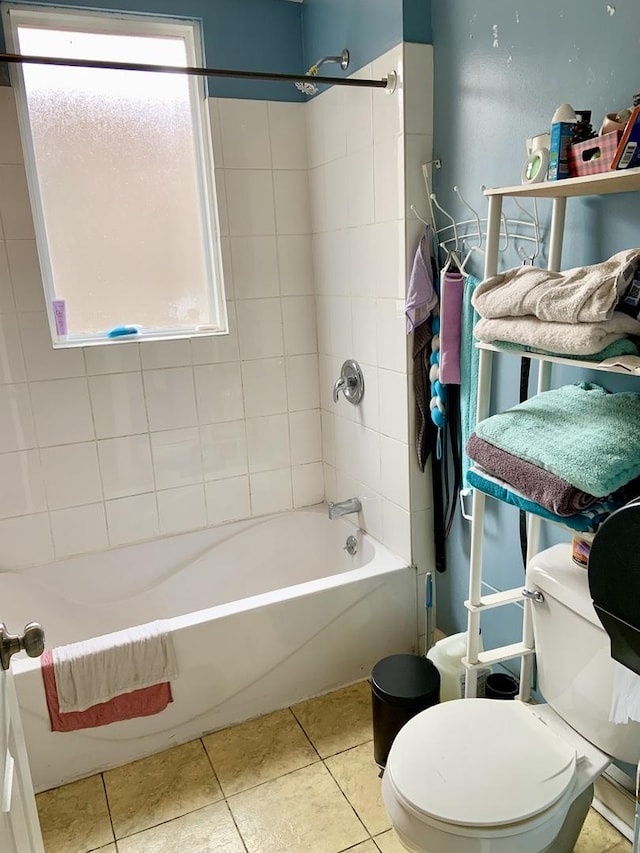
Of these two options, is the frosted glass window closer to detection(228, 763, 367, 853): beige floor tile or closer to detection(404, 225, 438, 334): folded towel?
detection(404, 225, 438, 334): folded towel

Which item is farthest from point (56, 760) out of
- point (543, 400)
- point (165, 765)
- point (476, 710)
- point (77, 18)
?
point (77, 18)

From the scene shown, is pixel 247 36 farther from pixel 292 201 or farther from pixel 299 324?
pixel 299 324

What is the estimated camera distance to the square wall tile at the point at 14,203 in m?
2.25

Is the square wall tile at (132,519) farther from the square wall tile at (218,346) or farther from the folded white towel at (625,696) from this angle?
the folded white towel at (625,696)

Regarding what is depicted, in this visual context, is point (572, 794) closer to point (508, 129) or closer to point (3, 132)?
point (508, 129)

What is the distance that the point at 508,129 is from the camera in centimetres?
177

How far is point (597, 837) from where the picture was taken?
1.72m

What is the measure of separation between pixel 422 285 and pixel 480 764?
135 cm

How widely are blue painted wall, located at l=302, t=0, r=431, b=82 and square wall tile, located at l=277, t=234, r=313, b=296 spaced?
632mm

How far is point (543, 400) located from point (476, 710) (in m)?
0.77

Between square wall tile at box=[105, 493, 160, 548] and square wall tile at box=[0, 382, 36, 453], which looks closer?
square wall tile at box=[0, 382, 36, 453]

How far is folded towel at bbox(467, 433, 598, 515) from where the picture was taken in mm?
1326

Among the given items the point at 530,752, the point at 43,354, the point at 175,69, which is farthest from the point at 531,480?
the point at 43,354

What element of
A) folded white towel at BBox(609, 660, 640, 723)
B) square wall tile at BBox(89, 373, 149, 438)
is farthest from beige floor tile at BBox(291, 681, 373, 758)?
square wall tile at BBox(89, 373, 149, 438)
